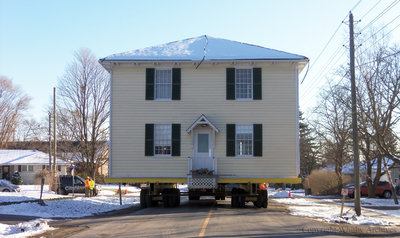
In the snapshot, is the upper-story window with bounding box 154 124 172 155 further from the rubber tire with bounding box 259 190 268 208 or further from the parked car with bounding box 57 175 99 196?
the parked car with bounding box 57 175 99 196

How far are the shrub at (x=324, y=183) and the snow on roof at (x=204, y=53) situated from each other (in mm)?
24235

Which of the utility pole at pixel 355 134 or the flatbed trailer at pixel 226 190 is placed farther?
the flatbed trailer at pixel 226 190

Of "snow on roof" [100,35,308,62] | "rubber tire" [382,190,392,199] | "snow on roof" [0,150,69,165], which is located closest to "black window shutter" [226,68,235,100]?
"snow on roof" [100,35,308,62]

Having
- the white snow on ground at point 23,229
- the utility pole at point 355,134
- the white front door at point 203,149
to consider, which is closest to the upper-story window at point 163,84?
the white front door at point 203,149

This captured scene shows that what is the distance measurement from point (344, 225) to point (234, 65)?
10143mm

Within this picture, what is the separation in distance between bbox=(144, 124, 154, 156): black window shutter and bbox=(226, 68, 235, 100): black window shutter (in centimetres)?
428

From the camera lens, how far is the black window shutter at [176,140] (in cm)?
2191

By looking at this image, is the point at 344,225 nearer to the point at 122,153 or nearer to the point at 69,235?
the point at 69,235

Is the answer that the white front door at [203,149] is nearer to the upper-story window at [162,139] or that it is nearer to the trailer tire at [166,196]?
the upper-story window at [162,139]

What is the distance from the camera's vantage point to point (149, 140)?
22.0m

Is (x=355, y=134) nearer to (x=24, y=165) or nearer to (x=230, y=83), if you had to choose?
(x=230, y=83)

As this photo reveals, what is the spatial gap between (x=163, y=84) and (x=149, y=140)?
120 inches

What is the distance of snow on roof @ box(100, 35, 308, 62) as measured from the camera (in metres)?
22.2

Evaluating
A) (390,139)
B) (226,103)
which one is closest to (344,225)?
(226,103)
